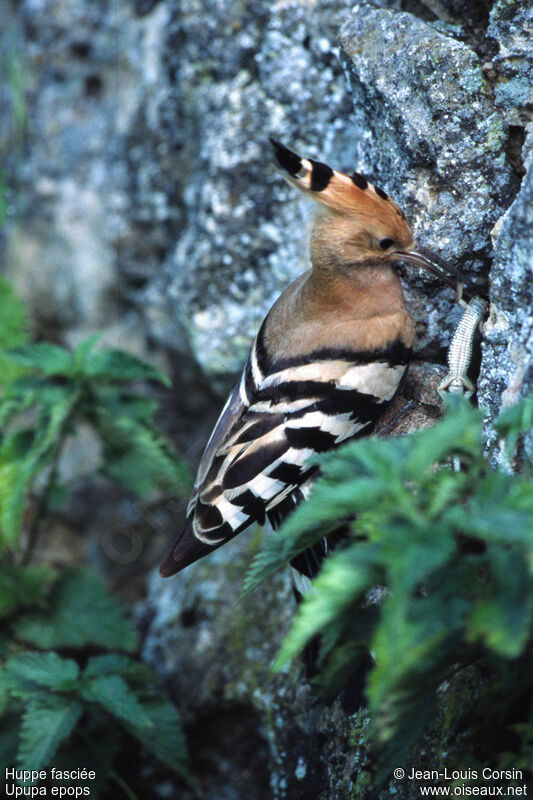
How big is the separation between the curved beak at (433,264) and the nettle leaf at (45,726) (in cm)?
152

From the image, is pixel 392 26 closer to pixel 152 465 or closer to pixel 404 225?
pixel 404 225

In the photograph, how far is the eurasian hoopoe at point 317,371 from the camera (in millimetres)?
2102

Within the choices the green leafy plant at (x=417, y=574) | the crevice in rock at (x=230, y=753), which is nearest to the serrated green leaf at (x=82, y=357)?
the crevice in rock at (x=230, y=753)

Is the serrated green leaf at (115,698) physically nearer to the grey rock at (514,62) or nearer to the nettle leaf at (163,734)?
the nettle leaf at (163,734)

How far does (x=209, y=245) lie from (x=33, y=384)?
844mm

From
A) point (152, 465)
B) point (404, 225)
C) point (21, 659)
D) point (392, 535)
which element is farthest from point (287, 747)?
point (404, 225)

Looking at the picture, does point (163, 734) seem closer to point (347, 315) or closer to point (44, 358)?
point (44, 358)

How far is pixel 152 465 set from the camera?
8.98 ft

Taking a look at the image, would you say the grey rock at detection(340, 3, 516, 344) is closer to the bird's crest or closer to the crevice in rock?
the bird's crest

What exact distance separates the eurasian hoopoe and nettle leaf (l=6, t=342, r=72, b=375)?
1.89ft

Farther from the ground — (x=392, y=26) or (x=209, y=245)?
(x=392, y=26)

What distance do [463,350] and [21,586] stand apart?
67.2 inches

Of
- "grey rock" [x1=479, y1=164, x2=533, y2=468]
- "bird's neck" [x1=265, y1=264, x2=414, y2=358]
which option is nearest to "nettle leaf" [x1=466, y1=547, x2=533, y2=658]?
"grey rock" [x1=479, y1=164, x2=533, y2=468]

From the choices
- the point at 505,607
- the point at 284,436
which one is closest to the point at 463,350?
the point at 284,436
